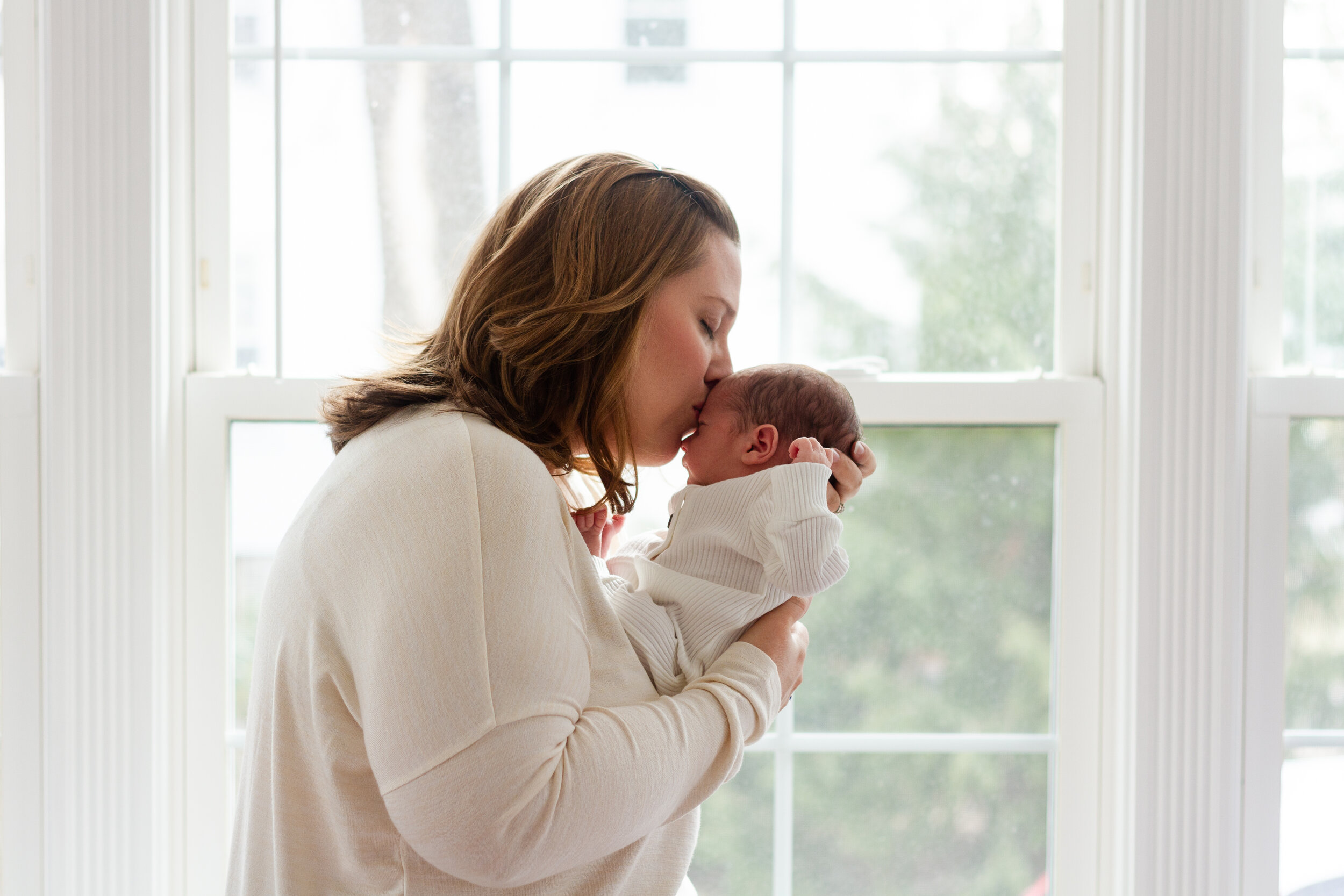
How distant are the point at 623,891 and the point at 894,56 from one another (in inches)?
52.6

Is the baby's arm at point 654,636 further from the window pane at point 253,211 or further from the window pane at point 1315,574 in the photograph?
the window pane at point 1315,574

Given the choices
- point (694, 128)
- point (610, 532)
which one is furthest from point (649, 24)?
point (610, 532)

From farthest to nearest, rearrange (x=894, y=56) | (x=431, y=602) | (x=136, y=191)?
(x=894, y=56) → (x=136, y=191) → (x=431, y=602)

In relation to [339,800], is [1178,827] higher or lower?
lower

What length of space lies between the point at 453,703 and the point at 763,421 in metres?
0.56

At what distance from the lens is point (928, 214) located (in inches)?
61.8

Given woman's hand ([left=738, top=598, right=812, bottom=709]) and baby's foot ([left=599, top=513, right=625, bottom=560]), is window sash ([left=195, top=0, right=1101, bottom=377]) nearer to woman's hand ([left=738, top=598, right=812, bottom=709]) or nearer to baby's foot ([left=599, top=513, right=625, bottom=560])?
baby's foot ([left=599, top=513, right=625, bottom=560])

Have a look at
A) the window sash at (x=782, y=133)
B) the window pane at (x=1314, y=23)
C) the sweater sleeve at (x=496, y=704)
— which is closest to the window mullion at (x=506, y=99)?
the window sash at (x=782, y=133)

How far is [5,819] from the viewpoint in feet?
4.84

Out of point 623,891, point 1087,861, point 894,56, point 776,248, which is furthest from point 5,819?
point 894,56

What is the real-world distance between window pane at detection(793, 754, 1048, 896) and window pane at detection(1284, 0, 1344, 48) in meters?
1.28

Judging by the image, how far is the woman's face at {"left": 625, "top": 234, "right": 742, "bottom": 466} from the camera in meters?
1.00

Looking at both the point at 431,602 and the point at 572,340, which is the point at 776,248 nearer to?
the point at 572,340

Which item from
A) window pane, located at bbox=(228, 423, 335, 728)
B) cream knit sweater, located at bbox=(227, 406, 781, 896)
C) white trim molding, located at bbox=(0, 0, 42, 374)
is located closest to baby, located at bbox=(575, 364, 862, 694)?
cream knit sweater, located at bbox=(227, 406, 781, 896)
